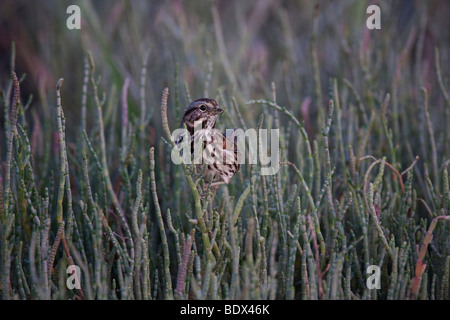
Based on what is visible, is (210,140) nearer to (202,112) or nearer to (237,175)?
(202,112)

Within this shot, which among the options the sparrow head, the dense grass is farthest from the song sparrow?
the dense grass

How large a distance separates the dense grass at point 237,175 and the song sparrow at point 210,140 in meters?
0.11

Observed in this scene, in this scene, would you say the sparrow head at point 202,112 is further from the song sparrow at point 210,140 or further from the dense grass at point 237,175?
Result: the dense grass at point 237,175

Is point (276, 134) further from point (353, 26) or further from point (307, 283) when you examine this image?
point (353, 26)

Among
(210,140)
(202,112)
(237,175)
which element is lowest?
(237,175)

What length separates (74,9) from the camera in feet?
11.7

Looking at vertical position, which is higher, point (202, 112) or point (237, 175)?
point (202, 112)

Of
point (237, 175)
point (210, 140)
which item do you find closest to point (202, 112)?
point (210, 140)

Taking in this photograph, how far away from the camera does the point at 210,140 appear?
2016 mm

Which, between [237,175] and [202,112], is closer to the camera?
[202,112]

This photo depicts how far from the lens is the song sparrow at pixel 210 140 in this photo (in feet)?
6.51

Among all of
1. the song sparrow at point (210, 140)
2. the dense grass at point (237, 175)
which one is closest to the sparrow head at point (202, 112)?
the song sparrow at point (210, 140)

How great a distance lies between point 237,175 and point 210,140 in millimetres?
434

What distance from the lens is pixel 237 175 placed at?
7.91 ft
